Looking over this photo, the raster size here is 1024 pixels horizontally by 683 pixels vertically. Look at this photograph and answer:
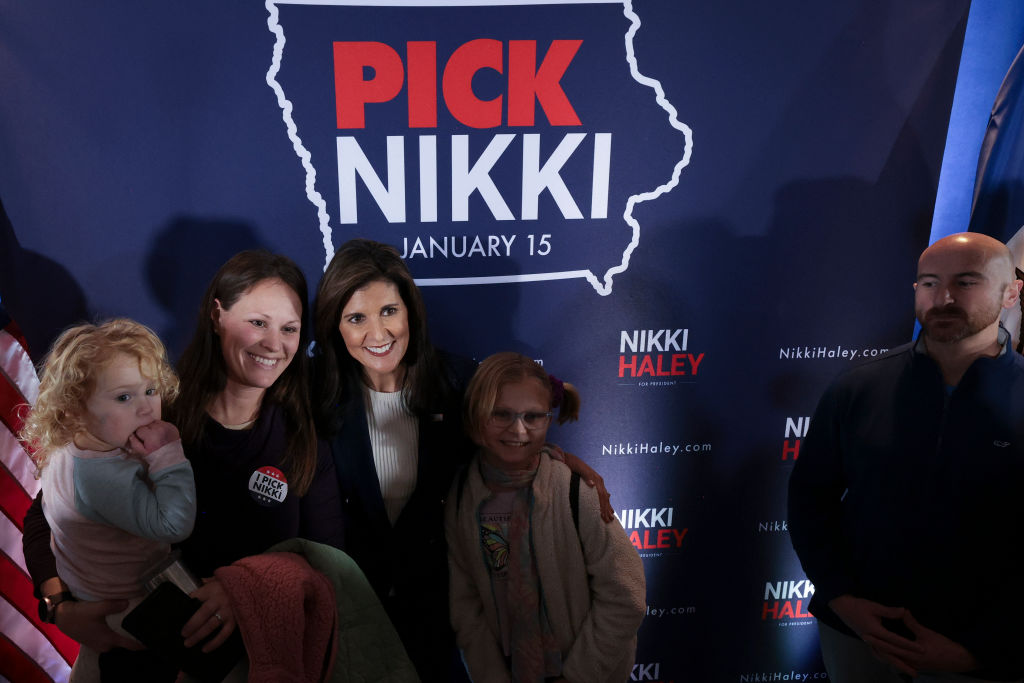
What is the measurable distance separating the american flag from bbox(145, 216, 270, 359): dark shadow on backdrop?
50 centimetres

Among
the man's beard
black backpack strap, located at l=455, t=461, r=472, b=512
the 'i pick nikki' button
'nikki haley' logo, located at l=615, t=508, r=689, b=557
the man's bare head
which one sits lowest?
'nikki haley' logo, located at l=615, t=508, r=689, b=557

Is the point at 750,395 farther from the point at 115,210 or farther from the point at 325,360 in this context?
the point at 115,210

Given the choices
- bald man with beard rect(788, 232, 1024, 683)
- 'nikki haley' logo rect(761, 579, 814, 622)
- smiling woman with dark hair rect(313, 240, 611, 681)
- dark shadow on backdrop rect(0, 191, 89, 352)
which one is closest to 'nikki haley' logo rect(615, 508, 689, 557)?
'nikki haley' logo rect(761, 579, 814, 622)

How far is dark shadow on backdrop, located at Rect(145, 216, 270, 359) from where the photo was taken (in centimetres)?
233

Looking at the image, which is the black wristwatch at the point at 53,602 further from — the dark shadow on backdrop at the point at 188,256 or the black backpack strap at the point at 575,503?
the black backpack strap at the point at 575,503

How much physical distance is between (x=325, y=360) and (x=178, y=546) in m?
0.66

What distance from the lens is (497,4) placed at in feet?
7.46

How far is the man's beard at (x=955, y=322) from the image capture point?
1935 mm

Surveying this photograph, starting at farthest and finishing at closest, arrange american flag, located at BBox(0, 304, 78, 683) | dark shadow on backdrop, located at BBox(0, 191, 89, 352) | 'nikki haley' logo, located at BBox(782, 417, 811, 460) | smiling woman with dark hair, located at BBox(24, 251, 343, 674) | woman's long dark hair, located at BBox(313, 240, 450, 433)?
'nikki haley' logo, located at BBox(782, 417, 811, 460) → american flag, located at BBox(0, 304, 78, 683) → dark shadow on backdrop, located at BBox(0, 191, 89, 352) → woman's long dark hair, located at BBox(313, 240, 450, 433) → smiling woman with dark hair, located at BBox(24, 251, 343, 674)

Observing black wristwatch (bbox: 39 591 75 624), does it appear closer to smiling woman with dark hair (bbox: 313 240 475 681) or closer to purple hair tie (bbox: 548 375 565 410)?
smiling woman with dark hair (bbox: 313 240 475 681)

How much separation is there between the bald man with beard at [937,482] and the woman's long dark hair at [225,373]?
1.57 meters

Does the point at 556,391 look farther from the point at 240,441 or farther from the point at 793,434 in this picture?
the point at 793,434

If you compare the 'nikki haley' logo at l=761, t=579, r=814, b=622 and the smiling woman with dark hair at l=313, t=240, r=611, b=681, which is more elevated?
the smiling woman with dark hair at l=313, t=240, r=611, b=681

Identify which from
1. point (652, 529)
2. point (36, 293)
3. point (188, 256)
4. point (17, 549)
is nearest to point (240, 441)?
point (188, 256)
